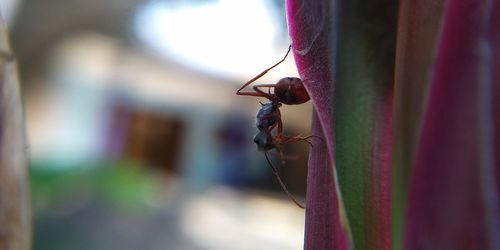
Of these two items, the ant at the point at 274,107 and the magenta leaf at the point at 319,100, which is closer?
the magenta leaf at the point at 319,100

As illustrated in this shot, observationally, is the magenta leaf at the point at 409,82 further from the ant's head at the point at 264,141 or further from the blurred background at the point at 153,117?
the blurred background at the point at 153,117

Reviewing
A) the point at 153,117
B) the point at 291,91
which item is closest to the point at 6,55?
the point at 291,91

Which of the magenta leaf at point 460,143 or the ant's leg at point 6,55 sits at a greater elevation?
the ant's leg at point 6,55

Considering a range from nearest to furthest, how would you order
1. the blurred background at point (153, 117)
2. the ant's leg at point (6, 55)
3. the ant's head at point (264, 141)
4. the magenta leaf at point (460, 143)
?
the magenta leaf at point (460, 143) < the ant's leg at point (6, 55) < the ant's head at point (264, 141) < the blurred background at point (153, 117)

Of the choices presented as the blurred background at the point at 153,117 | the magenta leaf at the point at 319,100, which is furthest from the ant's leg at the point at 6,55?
the blurred background at the point at 153,117

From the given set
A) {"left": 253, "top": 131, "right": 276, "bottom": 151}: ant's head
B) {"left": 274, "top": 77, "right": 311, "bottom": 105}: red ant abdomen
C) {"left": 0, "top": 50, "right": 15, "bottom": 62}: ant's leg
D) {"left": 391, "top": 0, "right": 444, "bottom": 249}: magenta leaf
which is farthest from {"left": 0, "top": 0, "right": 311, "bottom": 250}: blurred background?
{"left": 391, "top": 0, "right": 444, "bottom": 249}: magenta leaf
